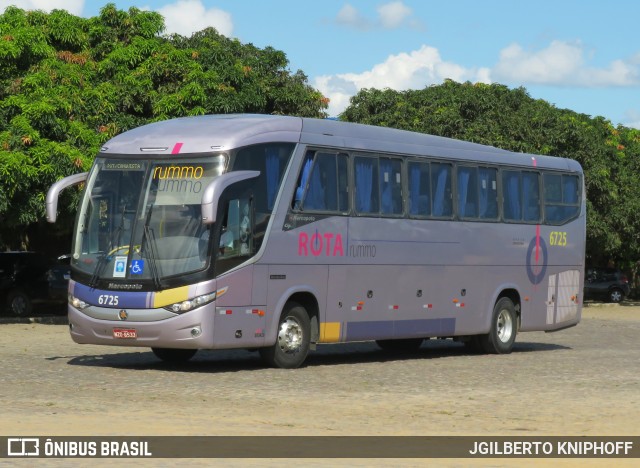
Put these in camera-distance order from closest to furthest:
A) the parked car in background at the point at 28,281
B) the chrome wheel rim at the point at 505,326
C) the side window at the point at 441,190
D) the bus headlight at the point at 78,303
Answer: the bus headlight at the point at 78,303 < the side window at the point at 441,190 < the chrome wheel rim at the point at 505,326 < the parked car in background at the point at 28,281

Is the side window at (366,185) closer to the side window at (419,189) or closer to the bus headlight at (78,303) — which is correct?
the side window at (419,189)

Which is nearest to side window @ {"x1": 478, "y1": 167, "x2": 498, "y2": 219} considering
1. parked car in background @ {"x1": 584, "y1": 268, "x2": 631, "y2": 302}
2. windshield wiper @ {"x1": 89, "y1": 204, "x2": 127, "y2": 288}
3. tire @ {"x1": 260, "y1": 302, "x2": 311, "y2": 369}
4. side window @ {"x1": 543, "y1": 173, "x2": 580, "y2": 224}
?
side window @ {"x1": 543, "y1": 173, "x2": 580, "y2": 224}

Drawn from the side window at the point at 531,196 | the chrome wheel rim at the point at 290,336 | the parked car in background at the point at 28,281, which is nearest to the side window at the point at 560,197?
the side window at the point at 531,196

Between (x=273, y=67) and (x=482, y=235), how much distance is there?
20188 millimetres

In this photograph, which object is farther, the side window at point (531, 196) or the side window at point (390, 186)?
the side window at point (531, 196)

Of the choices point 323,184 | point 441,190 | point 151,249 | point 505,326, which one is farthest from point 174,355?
point 505,326

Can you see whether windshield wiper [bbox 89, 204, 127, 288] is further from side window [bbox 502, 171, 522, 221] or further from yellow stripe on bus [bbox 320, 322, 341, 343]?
side window [bbox 502, 171, 522, 221]

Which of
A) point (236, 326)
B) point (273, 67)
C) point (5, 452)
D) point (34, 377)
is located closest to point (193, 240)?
point (236, 326)

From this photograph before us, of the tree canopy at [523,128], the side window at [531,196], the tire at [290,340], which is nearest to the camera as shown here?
the tire at [290,340]

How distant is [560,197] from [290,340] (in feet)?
29.1

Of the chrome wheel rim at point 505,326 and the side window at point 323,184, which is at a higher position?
the side window at point 323,184

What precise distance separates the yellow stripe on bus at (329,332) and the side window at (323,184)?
174 cm

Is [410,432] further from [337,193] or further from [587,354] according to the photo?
[587,354]

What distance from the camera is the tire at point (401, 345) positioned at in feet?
86.8
